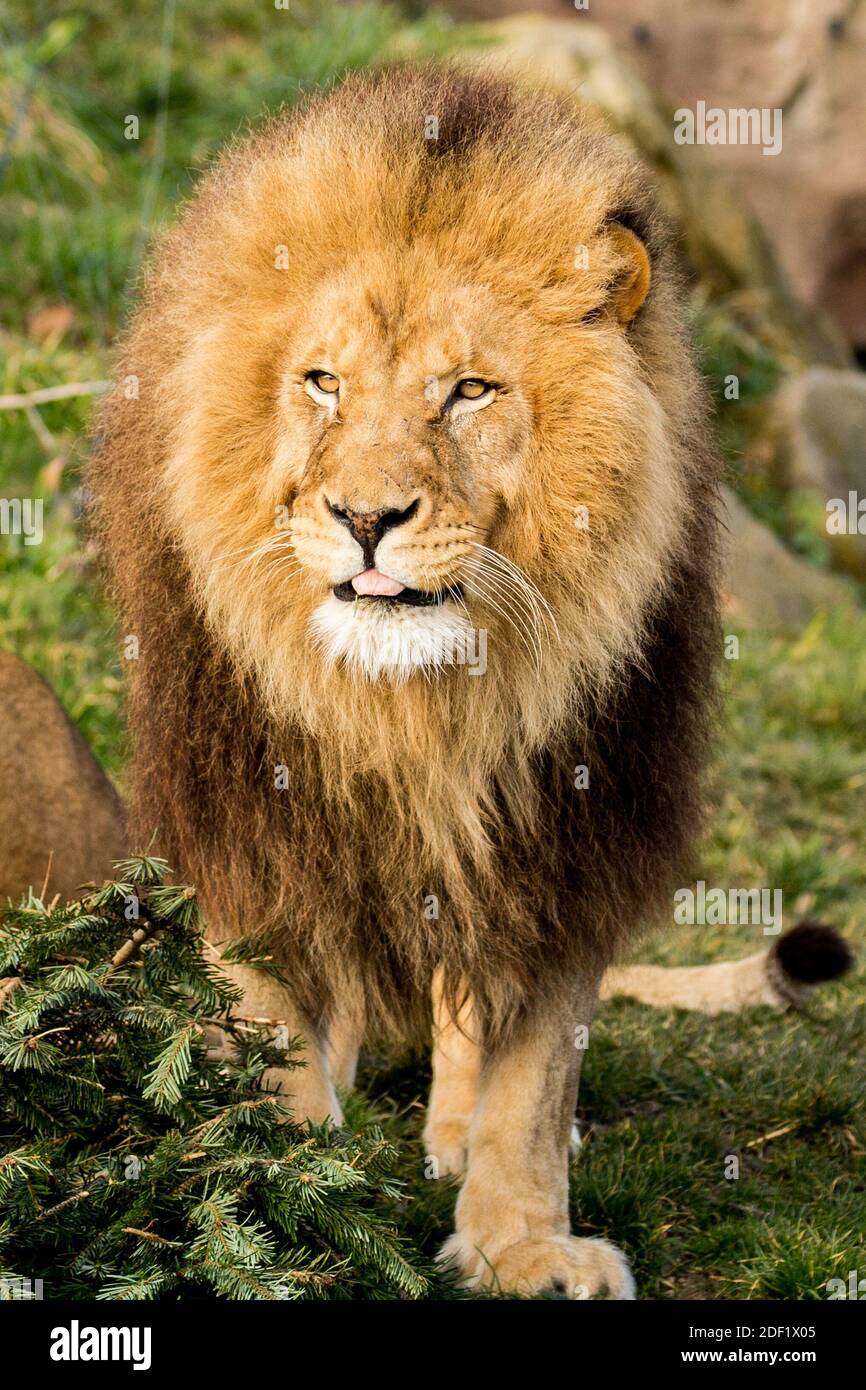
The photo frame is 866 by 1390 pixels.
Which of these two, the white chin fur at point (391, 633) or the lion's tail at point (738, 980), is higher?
the white chin fur at point (391, 633)

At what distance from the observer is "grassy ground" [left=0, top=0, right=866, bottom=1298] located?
12.4ft

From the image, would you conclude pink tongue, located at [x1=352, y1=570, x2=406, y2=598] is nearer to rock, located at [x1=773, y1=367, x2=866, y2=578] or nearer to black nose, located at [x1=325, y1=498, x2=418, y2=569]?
black nose, located at [x1=325, y1=498, x2=418, y2=569]

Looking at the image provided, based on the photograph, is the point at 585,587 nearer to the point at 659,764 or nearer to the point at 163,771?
the point at 659,764

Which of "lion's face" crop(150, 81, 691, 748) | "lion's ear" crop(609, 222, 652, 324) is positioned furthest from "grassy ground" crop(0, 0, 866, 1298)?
"lion's ear" crop(609, 222, 652, 324)

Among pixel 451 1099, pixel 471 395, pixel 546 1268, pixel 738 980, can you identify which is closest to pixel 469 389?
pixel 471 395

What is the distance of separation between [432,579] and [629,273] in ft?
2.41

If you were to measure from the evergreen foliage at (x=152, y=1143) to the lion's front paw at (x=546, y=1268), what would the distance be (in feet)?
1.29

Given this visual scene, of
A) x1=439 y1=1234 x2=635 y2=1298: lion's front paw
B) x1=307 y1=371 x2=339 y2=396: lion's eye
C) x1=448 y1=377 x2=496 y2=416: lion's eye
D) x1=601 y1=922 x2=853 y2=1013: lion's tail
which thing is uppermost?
x1=307 y1=371 x2=339 y2=396: lion's eye

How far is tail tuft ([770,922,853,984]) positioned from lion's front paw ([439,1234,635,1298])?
50.1 inches

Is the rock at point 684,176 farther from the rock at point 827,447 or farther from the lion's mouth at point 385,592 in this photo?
the lion's mouth at point 385,592

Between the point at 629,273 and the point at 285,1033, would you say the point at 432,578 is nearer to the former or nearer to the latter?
the point at 629,273

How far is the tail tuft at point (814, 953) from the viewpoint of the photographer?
4.47 meters

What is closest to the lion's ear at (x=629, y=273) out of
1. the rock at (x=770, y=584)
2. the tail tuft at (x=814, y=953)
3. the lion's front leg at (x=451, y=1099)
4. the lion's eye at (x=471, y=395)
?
the lion's eye at (x=471, y=395)
